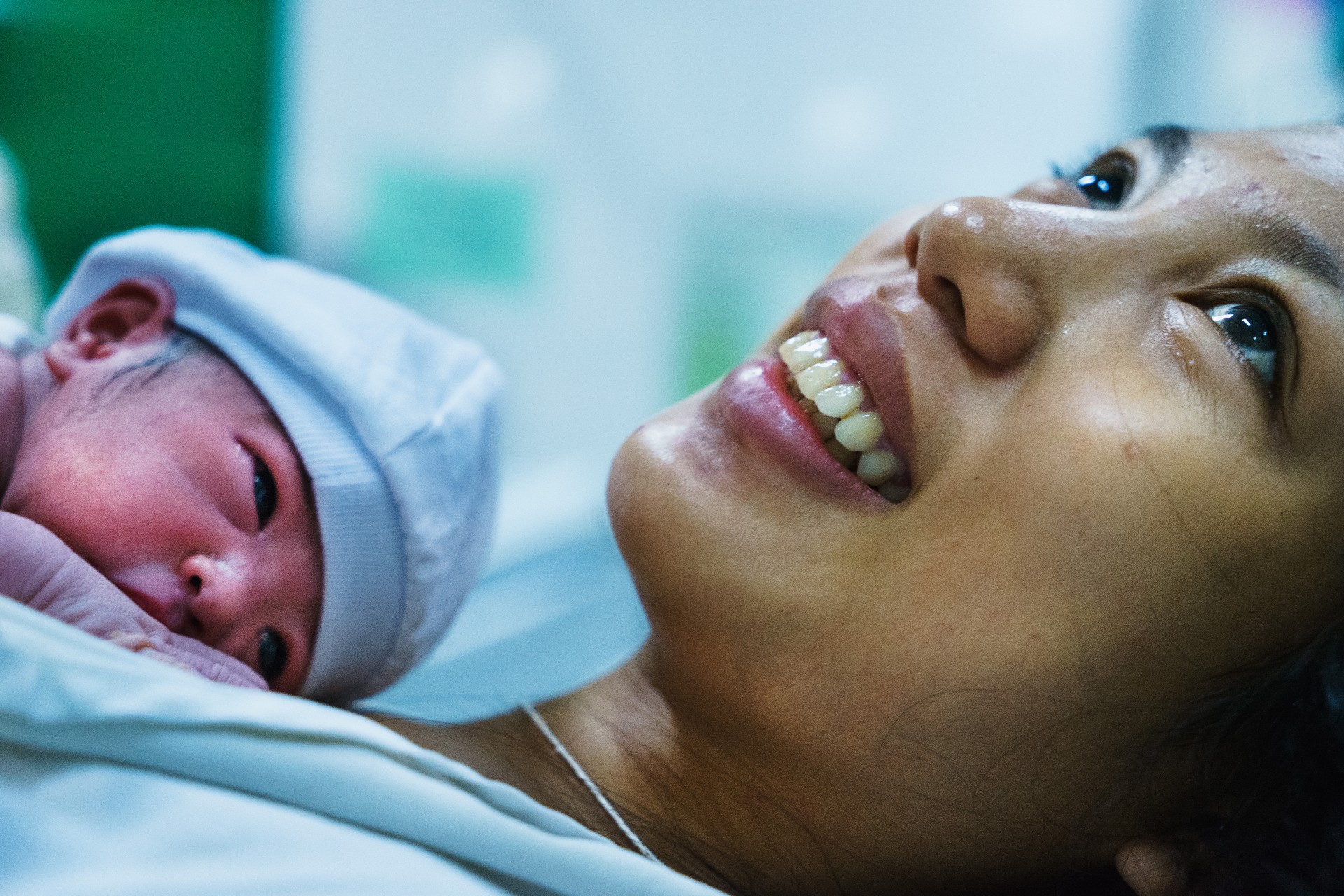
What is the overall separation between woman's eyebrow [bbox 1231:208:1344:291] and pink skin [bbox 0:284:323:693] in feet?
2.65

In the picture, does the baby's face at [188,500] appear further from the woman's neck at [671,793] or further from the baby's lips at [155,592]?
the woman's neck at [671,793]

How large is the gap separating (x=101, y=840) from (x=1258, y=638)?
30.6 inches

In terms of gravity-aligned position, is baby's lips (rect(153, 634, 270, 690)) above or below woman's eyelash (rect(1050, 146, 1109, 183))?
below

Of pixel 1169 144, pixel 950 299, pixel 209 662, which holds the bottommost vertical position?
pixel 209 662

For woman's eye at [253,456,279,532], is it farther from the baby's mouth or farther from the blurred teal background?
the blurred teal background

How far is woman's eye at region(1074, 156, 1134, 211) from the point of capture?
3.16 feet

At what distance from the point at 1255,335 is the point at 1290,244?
70 millimetres

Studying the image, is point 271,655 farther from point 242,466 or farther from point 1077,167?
point 1077,167

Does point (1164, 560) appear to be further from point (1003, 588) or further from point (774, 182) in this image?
point (774, 182)

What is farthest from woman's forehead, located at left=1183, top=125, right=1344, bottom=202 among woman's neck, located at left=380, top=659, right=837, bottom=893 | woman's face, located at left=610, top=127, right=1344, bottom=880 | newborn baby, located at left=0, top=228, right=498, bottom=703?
newborn baby, located at left=0, top=228, right=498, bottom=703

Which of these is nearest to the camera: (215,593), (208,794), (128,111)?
(208,794)

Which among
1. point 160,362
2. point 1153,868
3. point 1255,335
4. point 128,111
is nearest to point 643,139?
point 128,111

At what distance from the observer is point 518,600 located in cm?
176

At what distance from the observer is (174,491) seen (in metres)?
0.90
